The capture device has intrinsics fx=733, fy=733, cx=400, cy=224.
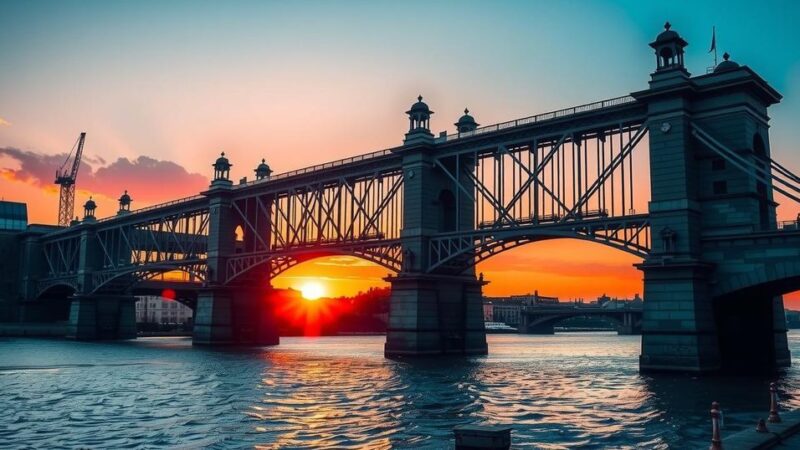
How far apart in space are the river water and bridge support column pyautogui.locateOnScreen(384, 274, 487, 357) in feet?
29.1

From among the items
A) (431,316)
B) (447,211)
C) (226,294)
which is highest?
(447,211)

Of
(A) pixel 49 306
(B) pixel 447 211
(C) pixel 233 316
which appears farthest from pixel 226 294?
(A) pixel 49 306

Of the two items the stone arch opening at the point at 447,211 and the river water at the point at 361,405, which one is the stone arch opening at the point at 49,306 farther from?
the stone arch opening at the point at 447,211

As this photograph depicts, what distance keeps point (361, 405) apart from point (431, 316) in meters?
36.9

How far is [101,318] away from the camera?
422 ft

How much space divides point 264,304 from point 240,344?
6.73m

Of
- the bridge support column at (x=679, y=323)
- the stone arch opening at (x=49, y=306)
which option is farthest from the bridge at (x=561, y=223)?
the stone arch opening at (x=49, y=306)

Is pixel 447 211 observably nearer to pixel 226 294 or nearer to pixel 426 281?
pixel 426 281

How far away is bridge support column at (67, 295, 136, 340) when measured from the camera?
414ft

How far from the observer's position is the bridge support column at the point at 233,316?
3922 inches

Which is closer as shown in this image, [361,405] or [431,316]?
[361,405]

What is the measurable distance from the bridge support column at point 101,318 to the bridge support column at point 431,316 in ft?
241

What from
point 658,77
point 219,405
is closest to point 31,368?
point 219,405

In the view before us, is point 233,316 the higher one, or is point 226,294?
point 226,294
